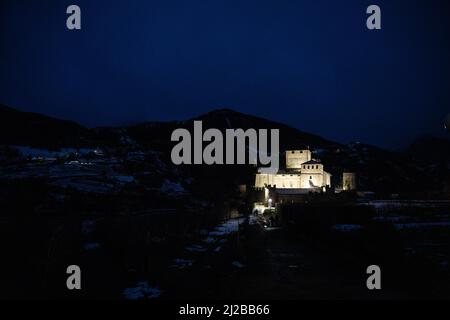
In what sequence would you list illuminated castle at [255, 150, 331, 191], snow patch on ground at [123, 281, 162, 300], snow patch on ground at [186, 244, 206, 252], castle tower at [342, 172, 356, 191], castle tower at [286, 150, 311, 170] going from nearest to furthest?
1. snow patch on ground at [123, 281, 162, 300]
2. snow patch on ground at [186, 244, 206, 252]
3. castle tower at [342, 172, 356, 191]
4. illuminated castle at [255, 150, 331, 191]
5. castle tower at [286, 150, 311, 170]

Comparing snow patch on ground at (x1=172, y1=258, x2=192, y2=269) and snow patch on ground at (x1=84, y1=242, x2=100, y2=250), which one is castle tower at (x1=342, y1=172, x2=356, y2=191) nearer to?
snow patch on ground at (x1=172, y1=258, x2=192, y2=269)

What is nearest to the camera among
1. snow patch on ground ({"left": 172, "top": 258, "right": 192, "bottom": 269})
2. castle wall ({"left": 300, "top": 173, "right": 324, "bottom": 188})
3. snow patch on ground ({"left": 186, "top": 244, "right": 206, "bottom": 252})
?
snow patch on ground ({"left": 172, "top": 258, "right": 192, "bottom": 269})

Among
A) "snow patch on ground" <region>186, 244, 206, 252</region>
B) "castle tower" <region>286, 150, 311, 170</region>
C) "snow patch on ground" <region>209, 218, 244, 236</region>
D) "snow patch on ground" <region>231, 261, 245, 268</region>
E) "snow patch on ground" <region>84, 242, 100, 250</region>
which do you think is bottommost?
"snow patch on ground" <region>209, 218, 244, 236</region>

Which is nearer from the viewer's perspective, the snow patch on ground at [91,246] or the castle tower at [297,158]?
the snow patch on ground at [91,246]

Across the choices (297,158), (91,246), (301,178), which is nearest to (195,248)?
(91,246)

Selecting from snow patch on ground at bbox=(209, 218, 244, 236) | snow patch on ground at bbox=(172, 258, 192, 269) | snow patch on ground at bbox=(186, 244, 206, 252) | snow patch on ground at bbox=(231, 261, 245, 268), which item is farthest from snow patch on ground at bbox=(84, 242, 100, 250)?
snow patch on ground at bbox=(209, 218, 244, 236)

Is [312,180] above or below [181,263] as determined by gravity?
above

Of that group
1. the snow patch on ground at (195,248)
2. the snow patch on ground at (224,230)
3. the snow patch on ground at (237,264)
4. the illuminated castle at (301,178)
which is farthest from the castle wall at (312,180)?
the snow patch on ground at (237,264)

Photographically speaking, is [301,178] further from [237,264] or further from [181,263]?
[181,263]

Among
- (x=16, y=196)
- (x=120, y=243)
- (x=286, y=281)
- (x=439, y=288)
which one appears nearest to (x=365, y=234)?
(x=286, y=281)

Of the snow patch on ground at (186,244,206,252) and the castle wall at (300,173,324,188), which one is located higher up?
the castle wall at (300,173,324,188)

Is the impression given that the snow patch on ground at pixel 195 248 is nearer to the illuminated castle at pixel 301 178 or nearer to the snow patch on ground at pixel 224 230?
the snow patch on ground at pixel 224 230
